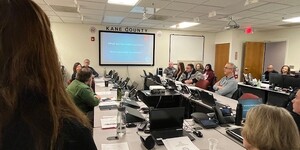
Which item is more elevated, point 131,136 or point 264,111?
point 264,111

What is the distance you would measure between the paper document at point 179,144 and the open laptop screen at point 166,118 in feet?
0.66

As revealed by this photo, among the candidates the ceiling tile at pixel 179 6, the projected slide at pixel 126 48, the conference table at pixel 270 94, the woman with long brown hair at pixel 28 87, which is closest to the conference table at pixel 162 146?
the woman with long brown hair at pixel 28 87

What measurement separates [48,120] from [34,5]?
329 millimetres

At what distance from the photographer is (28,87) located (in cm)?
54

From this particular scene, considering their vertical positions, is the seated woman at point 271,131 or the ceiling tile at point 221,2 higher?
the ceiling tile at point 221,2

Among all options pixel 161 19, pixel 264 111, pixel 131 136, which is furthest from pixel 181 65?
pixel 264 111

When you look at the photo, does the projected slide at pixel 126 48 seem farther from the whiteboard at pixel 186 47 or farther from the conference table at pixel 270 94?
the conference table at pixel 270 94

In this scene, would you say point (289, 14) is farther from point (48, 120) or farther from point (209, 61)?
point (48, 120)

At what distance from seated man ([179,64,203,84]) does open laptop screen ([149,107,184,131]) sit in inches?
159

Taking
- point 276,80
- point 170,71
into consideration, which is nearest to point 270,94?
point 276,80

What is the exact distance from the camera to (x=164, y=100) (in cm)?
346

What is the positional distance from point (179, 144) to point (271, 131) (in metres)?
0.77

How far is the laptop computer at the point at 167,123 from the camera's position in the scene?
1882mm

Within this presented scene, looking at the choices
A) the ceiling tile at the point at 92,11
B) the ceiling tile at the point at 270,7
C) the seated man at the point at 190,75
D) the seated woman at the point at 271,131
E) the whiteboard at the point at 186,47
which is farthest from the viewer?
the whiteboard at the point at 186,47
